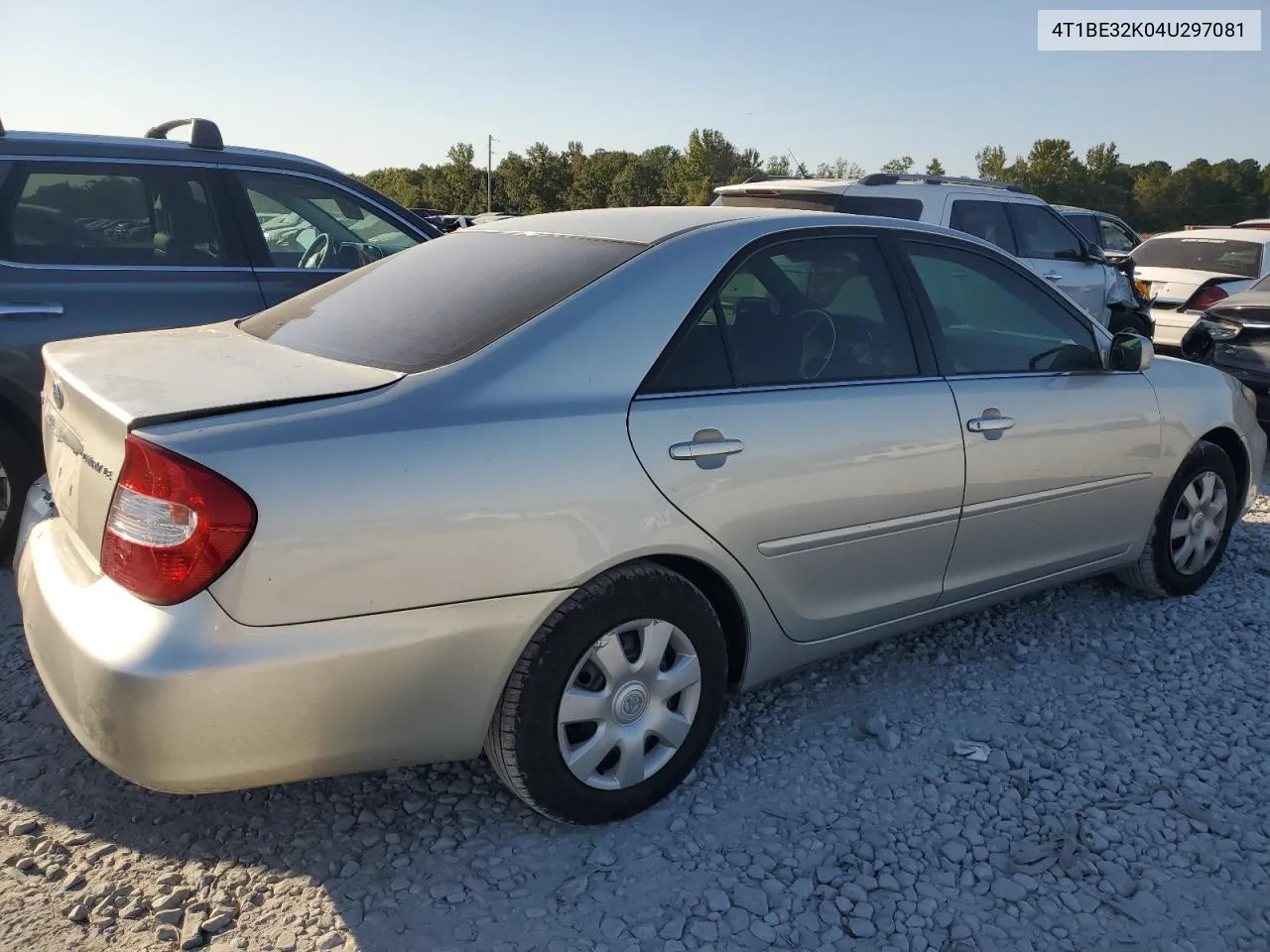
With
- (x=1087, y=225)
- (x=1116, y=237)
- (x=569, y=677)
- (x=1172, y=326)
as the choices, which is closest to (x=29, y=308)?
Result: (x=569, y=677)

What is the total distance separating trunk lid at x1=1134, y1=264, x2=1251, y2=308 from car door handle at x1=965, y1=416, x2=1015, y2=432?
25.2ft

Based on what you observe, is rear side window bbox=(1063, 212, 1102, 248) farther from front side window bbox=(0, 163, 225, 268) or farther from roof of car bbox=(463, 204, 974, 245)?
front side window bbox=(0, 163, 225, 268)

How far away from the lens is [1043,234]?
29.7ft

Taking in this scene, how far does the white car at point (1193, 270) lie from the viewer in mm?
9609

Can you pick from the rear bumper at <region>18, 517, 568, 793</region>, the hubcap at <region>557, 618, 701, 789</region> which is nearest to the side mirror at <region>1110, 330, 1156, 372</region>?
the hubcap at <region>557, 618, 701, 789</region>

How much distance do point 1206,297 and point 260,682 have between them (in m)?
9.82

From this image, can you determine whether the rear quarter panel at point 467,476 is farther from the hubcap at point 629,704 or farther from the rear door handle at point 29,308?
the rear door handle at point 29,308

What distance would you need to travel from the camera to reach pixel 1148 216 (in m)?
55.2

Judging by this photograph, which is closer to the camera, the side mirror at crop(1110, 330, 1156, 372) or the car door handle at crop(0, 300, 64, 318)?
the side mirror at crop(1110, 330, 1156, 372)

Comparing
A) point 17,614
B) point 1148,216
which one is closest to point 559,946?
point 17,614

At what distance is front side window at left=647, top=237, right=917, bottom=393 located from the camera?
9.13ft

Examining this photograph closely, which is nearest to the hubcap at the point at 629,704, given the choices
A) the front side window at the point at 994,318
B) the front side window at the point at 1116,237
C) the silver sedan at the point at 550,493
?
the silver sedan at the point at 550,493

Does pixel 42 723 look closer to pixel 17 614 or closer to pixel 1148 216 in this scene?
pixel 17 614

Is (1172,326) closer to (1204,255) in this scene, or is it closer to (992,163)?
(1204,255)
